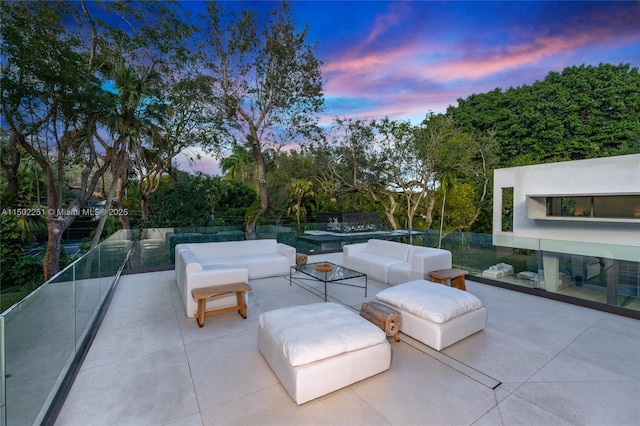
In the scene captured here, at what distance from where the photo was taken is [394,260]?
5.31 m

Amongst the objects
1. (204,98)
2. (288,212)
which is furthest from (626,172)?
(288,212)

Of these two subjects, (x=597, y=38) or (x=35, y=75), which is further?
(x=597, y=38)

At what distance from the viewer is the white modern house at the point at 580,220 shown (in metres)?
4.18

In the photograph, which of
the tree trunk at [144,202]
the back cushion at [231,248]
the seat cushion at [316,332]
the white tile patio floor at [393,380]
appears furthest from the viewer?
the tree trunk at [144,202]

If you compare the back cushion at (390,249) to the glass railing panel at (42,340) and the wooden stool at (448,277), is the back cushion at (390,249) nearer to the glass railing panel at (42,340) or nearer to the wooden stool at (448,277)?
the wooden stool at (448,277)

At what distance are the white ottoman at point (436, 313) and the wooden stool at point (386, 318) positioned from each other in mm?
157

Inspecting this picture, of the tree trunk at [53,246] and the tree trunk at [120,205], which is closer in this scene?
the tree trunk at [53,246]

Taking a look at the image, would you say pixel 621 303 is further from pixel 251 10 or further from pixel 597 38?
pixel 597 38

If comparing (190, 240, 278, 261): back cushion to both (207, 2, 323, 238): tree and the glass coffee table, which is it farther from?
(207, 2, 323, 238): tree

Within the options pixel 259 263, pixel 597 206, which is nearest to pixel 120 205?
pixel 259 263

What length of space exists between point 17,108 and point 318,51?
9206mm

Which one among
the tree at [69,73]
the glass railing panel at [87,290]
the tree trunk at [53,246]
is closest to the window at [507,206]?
the tree at [69,73]

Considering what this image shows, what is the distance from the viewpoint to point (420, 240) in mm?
7238

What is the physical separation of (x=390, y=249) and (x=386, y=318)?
2919mm
